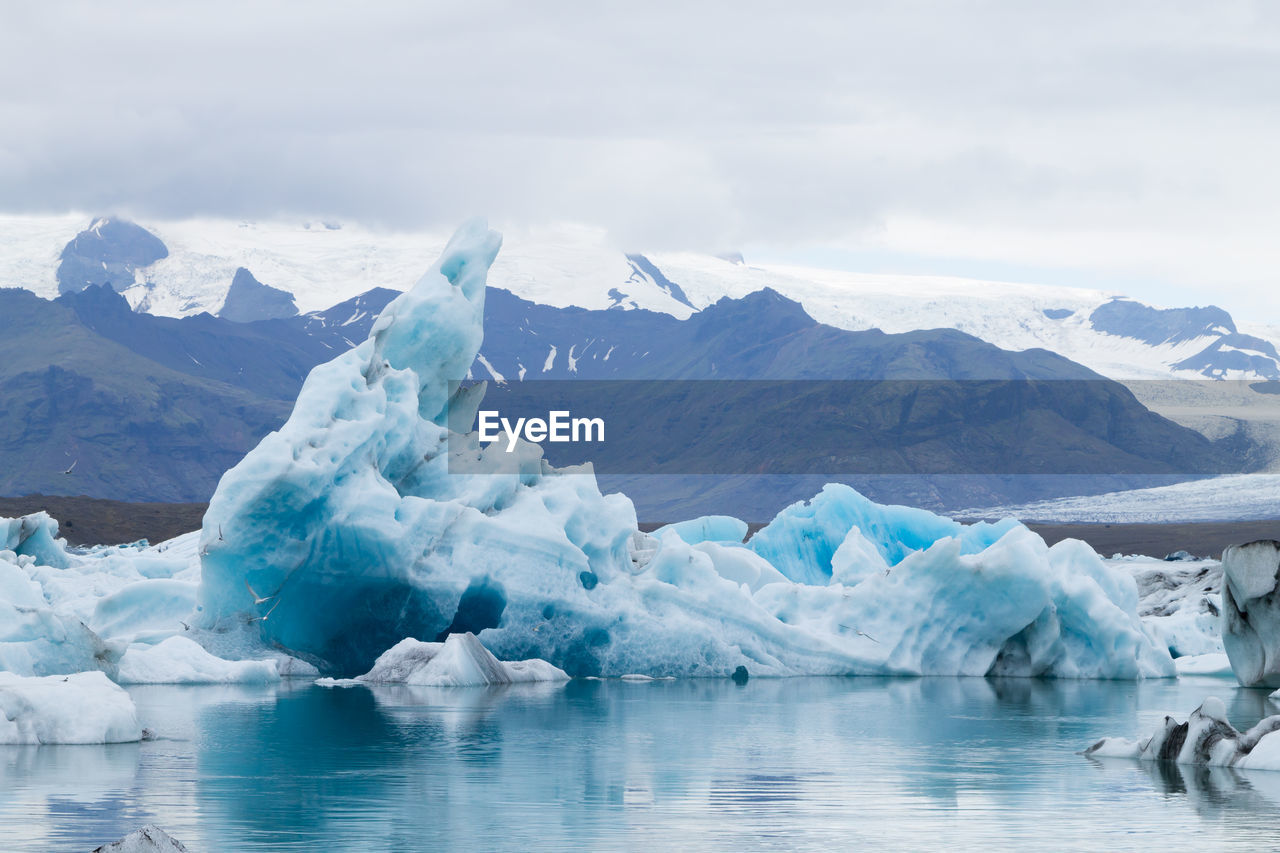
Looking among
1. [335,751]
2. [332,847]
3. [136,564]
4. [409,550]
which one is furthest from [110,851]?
[136,564]

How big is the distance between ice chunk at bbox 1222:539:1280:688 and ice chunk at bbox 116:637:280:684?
53.0ft

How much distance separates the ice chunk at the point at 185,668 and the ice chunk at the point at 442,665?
4.38 feet

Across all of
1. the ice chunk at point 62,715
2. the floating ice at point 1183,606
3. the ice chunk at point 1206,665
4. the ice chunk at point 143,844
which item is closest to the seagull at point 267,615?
the ice chunk at point 62,715

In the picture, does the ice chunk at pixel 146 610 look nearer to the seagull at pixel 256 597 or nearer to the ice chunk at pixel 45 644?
the seagull at pixel 256 597

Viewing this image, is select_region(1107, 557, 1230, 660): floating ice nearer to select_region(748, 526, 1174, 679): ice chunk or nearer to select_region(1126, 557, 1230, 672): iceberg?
select_region(1126, 557, 1230, 672): iceberg

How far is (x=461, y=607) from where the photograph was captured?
91.4 feet

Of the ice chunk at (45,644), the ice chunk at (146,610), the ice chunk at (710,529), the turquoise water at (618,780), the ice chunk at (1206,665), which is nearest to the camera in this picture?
the turquoise water at (618,780)

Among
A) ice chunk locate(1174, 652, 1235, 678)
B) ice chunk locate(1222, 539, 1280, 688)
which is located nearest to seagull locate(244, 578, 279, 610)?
ice chunk locate(1222, 539, 1280, 688)

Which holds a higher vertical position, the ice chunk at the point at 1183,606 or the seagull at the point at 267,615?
the seagull at the point at 267,615

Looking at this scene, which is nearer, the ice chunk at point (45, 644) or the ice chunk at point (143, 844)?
the ice chunk at point (143, 844)

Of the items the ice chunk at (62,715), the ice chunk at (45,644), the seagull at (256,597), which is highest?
the seagull at (256,597)

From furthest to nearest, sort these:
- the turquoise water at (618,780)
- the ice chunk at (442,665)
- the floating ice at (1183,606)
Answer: the floating ice at (1183,606) < the ice chunk at (442,665) < the turquoise water at (618,780)

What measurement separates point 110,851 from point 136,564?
2916 cm

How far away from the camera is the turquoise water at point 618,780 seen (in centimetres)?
1186
